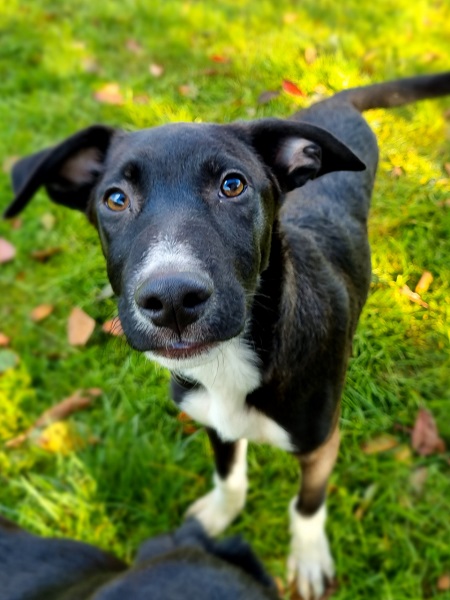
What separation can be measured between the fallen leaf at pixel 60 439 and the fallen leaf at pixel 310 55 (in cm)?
263

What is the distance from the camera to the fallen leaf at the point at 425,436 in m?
2.26

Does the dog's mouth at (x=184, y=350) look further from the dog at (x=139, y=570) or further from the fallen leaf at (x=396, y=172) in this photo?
the fallen leaf at (x=396, y=172)

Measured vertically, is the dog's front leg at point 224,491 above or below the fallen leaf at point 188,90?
below

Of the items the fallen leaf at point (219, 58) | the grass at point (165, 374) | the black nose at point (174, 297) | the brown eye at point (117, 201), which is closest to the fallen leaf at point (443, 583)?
the grass at point (165, 374)

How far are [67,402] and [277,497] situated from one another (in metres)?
1.45

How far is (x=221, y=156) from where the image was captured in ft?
6.99

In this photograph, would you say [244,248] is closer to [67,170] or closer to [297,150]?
[297,150]

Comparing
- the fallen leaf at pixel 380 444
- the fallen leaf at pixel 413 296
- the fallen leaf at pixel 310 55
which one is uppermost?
→ the fallen leaf at pixel 310 55

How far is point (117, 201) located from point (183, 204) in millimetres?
328

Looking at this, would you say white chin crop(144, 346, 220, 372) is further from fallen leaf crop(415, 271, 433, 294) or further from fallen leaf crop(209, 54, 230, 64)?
fallen leaf crop(209, 54, 230, 64)

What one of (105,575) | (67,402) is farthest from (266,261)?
(67,402)

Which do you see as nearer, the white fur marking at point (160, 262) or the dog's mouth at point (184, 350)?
the white fur marking at point (160, 262)

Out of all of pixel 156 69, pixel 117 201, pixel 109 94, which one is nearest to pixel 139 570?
pixel 117 201

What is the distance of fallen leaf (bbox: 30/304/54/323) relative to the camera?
4262 mm
